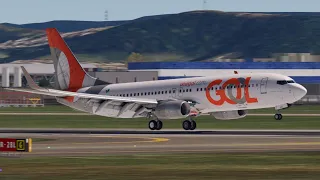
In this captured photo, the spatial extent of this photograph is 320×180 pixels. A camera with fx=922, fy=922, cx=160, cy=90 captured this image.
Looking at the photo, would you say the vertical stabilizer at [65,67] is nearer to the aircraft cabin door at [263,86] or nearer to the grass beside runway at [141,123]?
the grass beside runway at [141,123]

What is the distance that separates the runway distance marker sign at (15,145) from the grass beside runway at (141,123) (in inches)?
1435

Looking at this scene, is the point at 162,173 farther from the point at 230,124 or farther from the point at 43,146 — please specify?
the point at 230,124

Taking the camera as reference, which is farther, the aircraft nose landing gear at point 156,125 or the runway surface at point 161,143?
the aircraft nose landing gear at point 156,125

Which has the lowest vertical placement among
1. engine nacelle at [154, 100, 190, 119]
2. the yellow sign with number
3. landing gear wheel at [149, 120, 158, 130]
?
landing gear wheel at [149, 120, 158, 130]

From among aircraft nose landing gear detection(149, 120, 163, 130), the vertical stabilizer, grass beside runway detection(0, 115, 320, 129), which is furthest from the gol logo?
the vertical stabilizer

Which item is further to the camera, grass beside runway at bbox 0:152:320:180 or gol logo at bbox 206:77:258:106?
gol logo at bbox 206:77:258:106

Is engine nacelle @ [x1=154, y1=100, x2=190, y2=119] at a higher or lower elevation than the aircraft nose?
lower

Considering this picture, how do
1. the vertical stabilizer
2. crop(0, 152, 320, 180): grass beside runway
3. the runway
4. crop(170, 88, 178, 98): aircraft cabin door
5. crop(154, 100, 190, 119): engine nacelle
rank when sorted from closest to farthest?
crop(0, 152, 320, 180): grass beside runway → the runway → crop(154, 100, 190, 119): engine nacelle → crop(170, 88, 178, 98): aircraft cabin door → the vertical stabilizer

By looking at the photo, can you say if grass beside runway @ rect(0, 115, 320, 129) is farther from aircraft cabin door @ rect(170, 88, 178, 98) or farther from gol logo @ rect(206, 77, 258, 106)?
gol logo @ rect(206, 77, 258, 106)

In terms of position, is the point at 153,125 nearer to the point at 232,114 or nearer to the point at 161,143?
the point at 232,114

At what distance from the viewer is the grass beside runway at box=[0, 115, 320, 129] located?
83.3m

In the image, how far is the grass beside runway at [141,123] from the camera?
83.3m

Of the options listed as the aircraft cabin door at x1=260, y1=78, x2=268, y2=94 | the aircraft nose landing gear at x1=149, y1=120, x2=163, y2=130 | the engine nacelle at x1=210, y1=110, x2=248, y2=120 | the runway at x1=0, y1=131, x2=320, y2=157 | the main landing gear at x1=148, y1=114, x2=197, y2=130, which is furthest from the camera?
the aircraft nose landing gear at x1=149, y1=120, x2=163, y2=130

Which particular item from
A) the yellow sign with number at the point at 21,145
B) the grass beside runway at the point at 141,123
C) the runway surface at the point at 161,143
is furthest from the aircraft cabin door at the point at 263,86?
the yellow sign with number at the point at 21,145
